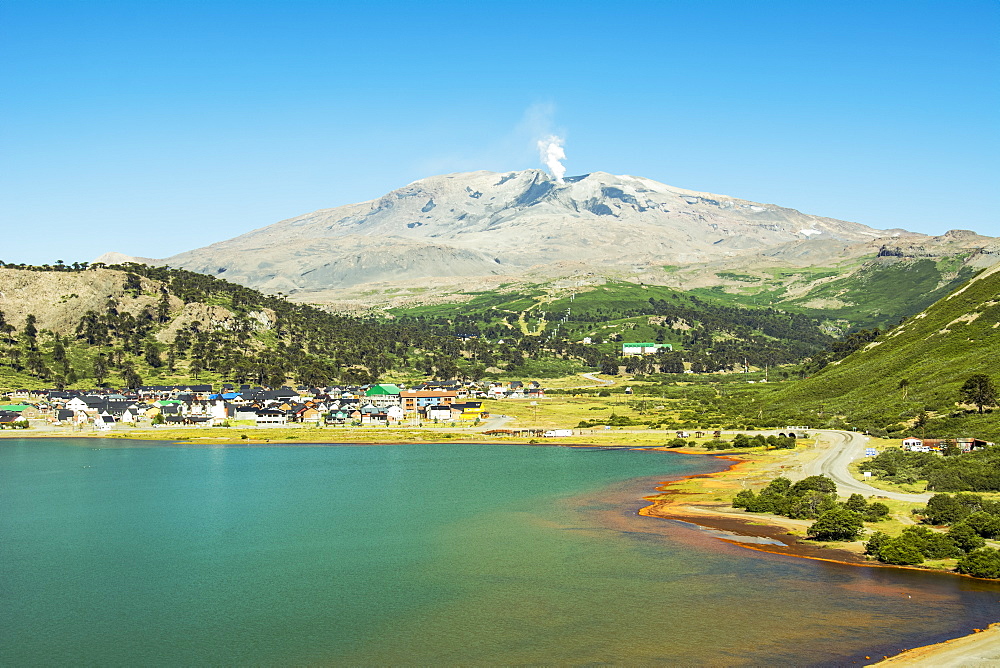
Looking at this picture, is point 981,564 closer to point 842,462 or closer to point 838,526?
point 838,526

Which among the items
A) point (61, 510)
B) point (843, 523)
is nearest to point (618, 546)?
point (843, 523)

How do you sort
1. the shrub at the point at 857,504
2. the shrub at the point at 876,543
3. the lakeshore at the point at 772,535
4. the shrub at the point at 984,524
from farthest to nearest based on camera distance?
the shrub at the point at 857,504
the shrub at the point at 984,524
the shrub at the point at 876,543
the lakeshore at the point at 772,535

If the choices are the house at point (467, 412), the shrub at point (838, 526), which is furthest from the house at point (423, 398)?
the shrub at point (838, 526)

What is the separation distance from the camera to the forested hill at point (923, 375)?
306 ft

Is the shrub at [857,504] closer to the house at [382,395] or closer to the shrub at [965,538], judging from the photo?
the shrub at [965,538]

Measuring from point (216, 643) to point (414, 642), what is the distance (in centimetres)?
883

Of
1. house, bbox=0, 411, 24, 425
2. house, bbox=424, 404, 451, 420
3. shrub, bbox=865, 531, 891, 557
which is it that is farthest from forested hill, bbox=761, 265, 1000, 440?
house, bbox=0, 411, 24, 425

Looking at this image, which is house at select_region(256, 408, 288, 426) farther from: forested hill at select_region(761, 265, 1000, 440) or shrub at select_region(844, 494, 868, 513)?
shrub at select_region(844, 494, 868, 513)

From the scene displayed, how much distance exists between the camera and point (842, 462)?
3017 inches

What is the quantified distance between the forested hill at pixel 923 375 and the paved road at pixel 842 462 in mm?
5434

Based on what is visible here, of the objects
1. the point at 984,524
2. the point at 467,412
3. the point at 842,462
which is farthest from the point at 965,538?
the point at 467,412

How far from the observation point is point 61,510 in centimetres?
6650

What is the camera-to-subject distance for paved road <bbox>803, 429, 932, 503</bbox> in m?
60.5

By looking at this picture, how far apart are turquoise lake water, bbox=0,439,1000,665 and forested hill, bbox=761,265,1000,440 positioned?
41240mm
